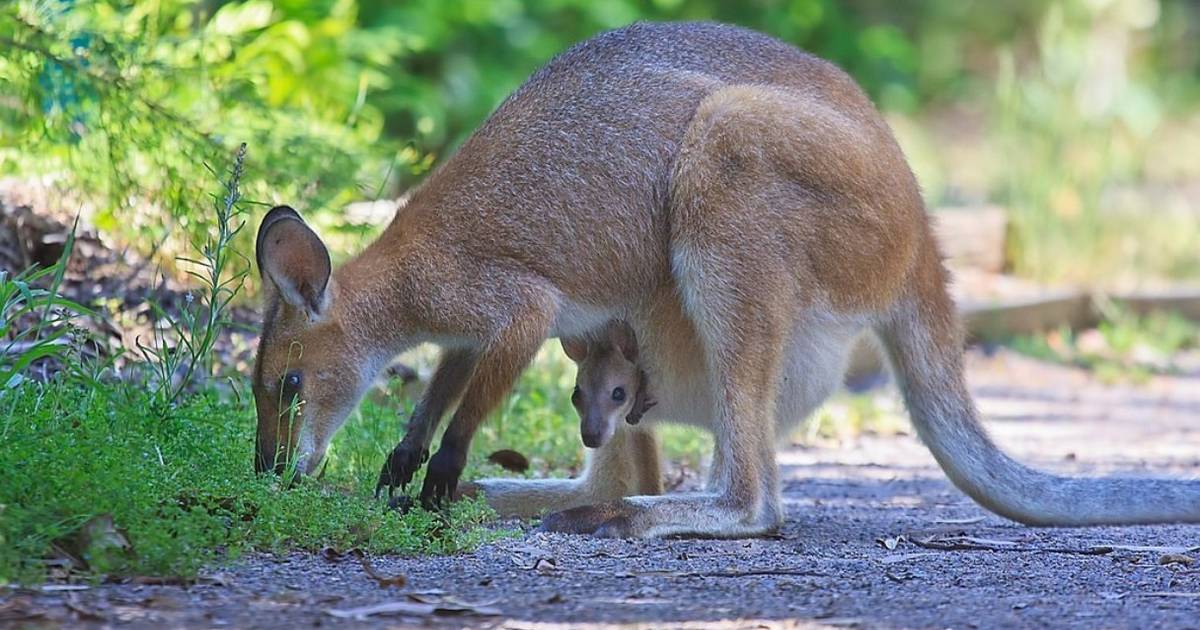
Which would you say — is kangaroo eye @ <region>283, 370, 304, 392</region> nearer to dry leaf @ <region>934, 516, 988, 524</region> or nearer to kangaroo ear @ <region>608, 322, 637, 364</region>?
kangaroo ear @ <region>608, 322, 637, 364</region>

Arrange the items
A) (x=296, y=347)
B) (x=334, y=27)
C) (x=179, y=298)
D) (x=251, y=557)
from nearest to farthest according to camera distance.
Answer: (x=251, y=557), (x=296, y=347), (x=179, y=298), (x=334, y=27)

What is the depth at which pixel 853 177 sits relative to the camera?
5031 mm

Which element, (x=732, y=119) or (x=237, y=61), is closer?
(x=732, y=119)

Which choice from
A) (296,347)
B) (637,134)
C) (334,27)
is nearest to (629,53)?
(637,134)

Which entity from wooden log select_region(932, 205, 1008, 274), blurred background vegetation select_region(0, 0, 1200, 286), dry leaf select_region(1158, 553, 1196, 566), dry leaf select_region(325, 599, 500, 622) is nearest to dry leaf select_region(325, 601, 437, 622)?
dry leaf select_region(325, 599, 500, 622)

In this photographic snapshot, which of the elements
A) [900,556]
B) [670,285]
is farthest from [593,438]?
[900,556]

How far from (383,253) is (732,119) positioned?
118cm

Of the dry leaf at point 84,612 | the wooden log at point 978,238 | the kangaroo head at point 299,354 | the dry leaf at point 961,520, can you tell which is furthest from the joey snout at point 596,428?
the wooden log at point 978,238

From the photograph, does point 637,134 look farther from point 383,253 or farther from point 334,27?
point 334,27

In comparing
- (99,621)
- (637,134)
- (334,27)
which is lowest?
(99,621)

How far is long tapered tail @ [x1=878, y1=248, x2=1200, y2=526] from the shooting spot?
497 cm

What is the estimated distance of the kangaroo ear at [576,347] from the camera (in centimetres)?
523

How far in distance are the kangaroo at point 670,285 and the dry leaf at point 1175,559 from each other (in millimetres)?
494

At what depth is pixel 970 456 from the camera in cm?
518
